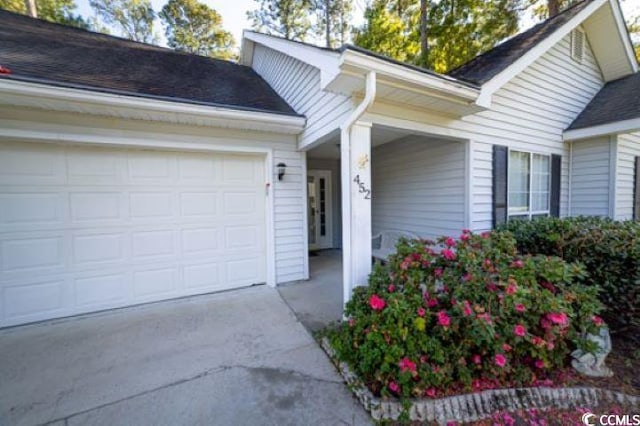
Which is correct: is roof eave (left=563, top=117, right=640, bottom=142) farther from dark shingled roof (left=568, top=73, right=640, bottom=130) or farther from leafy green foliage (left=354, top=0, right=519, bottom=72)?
leafy green foliage (left=354, top=0, right=519, bottom=72)

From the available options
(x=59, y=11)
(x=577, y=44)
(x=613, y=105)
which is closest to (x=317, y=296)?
(x=613, y=105)

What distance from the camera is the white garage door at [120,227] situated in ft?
10.6

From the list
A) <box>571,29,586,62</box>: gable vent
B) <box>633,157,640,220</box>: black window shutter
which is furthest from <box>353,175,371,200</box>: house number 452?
<box>633,157,640,220</box>: black window shutter

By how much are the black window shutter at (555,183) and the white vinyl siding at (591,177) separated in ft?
1.60

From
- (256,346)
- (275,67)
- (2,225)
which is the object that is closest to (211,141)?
(275,67)

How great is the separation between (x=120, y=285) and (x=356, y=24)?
12.0 m

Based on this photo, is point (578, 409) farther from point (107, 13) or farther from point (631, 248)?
point (107, 13)

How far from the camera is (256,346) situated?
2768 millimetres

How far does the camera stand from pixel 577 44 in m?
5.18

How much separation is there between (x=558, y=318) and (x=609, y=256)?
143 centimetres

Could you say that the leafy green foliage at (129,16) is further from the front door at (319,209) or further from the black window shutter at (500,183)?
the black window shutter at (500,183)

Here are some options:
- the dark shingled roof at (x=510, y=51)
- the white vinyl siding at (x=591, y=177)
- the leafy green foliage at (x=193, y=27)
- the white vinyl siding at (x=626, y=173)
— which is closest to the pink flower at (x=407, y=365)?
the dark shingled roof at (x=510, y=51)

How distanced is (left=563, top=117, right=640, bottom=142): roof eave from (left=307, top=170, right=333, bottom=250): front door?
5248mm
